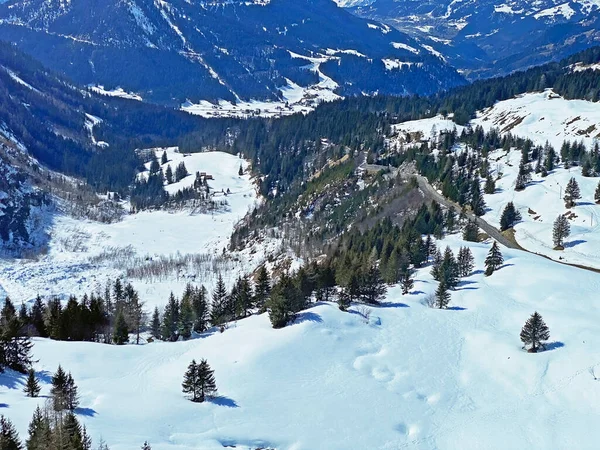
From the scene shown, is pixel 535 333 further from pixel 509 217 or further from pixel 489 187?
pixel 489 187

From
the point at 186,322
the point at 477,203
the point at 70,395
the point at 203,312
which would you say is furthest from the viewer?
the point at 477,203

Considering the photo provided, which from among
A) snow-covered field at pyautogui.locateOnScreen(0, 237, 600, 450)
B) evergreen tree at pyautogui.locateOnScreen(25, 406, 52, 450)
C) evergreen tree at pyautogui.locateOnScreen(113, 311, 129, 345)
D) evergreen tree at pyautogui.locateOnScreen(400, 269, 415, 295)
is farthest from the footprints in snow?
evergreen tree at pyautogui.locateOnScreen(113, 311, 129, 345)

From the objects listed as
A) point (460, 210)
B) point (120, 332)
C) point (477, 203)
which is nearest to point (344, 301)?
point (120, 332)

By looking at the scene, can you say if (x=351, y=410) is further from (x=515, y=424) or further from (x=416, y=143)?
(x=416, y=143)

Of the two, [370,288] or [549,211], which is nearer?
[370,288]

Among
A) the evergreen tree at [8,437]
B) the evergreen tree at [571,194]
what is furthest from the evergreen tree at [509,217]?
the evergreen tree at [8,437]

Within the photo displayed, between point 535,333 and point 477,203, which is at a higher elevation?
point 477,203

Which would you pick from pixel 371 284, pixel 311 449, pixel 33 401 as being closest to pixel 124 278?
pixel 371 284
